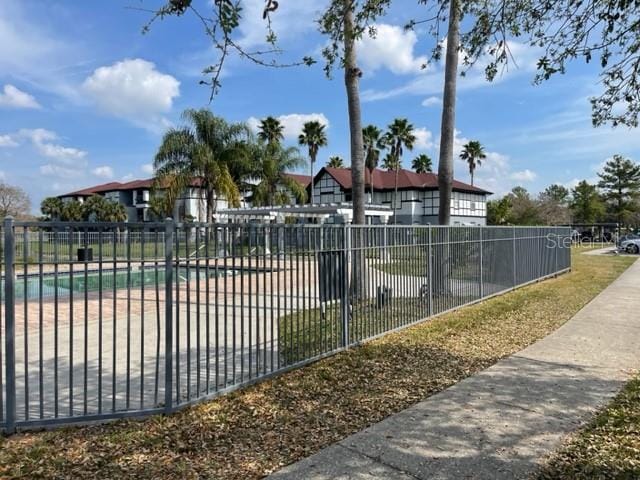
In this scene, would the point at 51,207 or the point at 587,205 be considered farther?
the point at 587,205

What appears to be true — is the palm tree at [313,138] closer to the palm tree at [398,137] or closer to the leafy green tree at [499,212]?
the palm tree at [398,137]

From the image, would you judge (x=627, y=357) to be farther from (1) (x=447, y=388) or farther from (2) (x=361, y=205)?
(2) (x=361, y=205)

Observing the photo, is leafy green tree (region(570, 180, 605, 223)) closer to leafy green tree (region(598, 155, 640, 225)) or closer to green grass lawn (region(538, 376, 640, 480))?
leafy green tree (region(598, 155, 640, 225))

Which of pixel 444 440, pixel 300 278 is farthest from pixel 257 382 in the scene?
pixel 444 440

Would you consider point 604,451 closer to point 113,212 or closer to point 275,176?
point 275,176

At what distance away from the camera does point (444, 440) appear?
3.92 meters

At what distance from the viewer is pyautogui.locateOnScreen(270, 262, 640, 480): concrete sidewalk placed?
11.4 ft

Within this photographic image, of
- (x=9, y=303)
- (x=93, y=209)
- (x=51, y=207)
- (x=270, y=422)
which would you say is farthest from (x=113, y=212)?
(x=270, y=422)

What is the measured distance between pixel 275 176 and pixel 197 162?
799 centimetres

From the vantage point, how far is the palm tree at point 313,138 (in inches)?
1801

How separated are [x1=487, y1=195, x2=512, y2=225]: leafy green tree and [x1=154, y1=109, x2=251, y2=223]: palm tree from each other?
129ft

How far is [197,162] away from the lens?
23.2 metres

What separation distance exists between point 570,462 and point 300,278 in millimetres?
3552

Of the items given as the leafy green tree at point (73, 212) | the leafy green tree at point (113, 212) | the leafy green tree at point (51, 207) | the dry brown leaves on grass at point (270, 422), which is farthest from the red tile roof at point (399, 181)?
the dry brown leaves on grass at point (270, 422)
